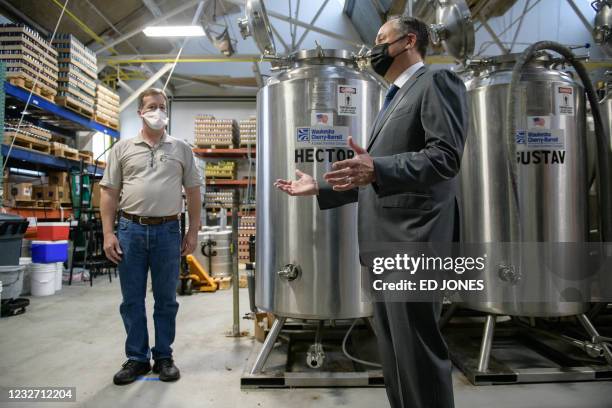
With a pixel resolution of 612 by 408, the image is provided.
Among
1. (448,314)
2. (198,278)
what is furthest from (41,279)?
(448,314)

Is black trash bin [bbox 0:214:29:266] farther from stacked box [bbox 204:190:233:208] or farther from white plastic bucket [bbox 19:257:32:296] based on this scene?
stacked box [bbox 204:190:233:208]

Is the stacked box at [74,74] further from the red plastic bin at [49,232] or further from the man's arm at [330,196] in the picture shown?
the man's arm at [330,196]

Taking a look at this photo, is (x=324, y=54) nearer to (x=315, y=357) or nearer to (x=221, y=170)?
(x=315, y=357)

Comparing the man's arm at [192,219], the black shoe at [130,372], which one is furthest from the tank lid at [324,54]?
→ the black shoe at [130,372]

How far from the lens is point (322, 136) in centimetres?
207

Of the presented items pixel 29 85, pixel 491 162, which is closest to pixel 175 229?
pixel 491 162

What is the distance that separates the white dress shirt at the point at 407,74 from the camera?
4.74 feet

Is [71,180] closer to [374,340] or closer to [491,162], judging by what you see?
[374,340]

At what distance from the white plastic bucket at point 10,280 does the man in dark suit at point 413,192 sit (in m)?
3.74

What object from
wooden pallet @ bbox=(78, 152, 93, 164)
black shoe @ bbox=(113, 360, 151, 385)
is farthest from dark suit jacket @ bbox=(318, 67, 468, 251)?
wooden pallet @ bbox=(78, 152, 93, 164)

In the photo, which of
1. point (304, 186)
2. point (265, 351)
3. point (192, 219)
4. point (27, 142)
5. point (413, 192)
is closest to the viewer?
point (413, 192)

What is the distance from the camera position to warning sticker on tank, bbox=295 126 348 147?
2068 mm

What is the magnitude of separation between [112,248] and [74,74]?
490 centimetres

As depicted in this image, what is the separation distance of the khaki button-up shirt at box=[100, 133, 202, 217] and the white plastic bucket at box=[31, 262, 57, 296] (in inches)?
115
